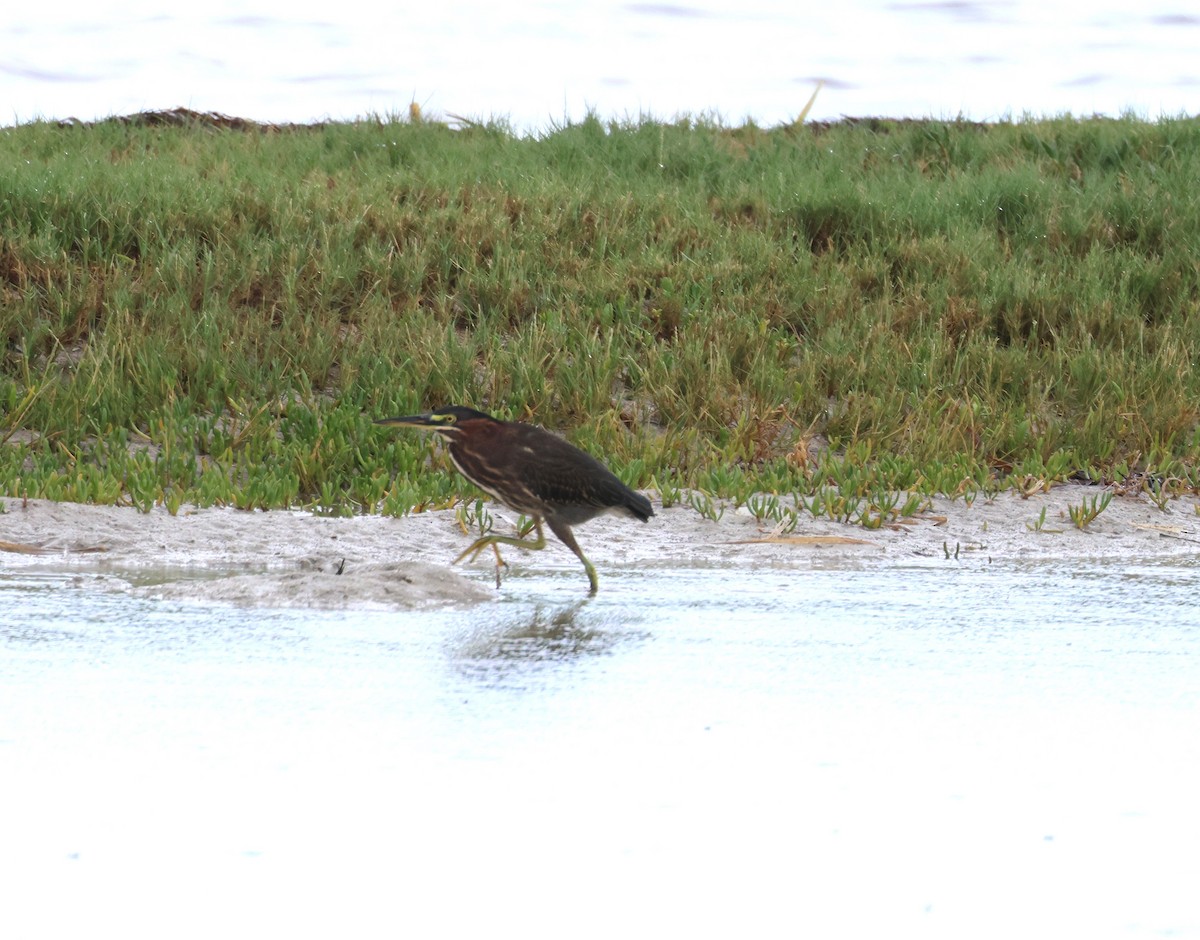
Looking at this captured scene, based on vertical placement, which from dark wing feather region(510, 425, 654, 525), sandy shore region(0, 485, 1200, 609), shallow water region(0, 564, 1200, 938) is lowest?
sandy shore region(0, 485, 1200, 609)

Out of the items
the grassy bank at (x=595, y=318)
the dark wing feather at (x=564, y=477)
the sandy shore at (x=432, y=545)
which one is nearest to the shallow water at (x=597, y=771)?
the sandy shore at (x=432, y=545)

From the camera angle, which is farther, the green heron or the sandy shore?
the green heron

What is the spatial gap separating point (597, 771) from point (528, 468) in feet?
9.63

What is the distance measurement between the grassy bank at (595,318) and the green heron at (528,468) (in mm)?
1674

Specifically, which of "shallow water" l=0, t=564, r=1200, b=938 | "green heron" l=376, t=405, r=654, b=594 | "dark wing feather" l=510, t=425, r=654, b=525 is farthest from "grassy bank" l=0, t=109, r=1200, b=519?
"shallow water" l=0, t=564, r=1200, b=938

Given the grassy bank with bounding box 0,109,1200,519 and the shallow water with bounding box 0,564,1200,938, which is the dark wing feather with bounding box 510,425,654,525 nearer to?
the shallow water with bounding box 0,564,1200,938

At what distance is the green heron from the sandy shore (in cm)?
35

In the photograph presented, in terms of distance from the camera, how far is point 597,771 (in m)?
3.71

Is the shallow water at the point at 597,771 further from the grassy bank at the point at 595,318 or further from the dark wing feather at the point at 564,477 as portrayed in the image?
the grassy bank at the point at 595,318

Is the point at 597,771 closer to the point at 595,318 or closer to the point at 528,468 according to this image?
the point at 528,468

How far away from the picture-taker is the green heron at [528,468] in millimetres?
6582

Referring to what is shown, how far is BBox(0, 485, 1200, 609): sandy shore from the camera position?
6.37m

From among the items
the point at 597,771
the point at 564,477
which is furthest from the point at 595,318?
the point at 597,771

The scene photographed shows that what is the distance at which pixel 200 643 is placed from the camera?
516cm
